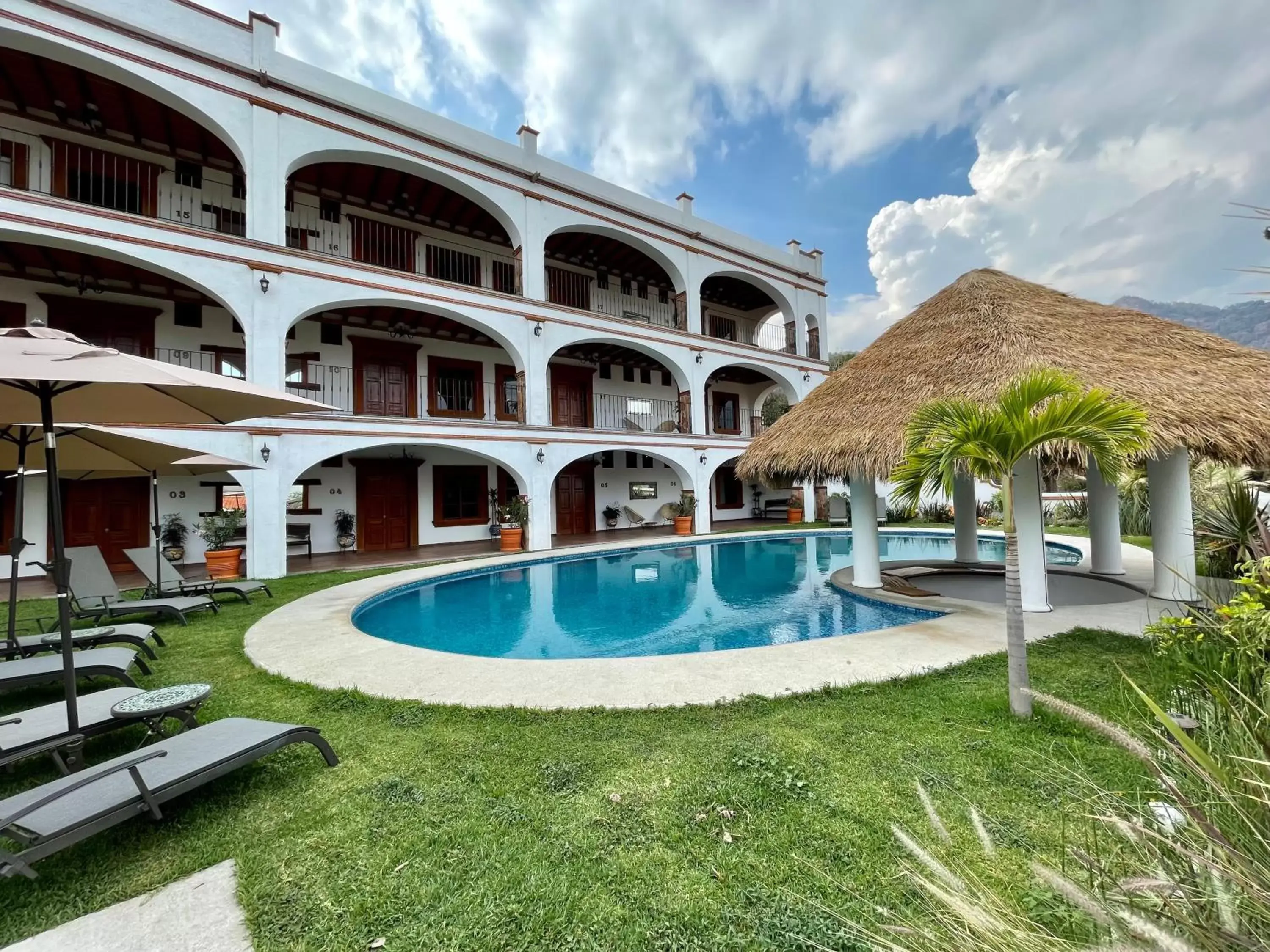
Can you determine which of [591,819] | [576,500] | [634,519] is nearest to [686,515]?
[634,519]

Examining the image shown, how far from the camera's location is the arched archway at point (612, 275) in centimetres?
1798

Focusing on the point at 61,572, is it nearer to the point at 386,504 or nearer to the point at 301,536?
the point at 301,536

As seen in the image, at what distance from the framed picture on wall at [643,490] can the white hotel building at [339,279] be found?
0.36 metres

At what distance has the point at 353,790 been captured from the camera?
3.02 metres

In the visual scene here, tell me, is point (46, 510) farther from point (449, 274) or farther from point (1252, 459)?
point (1252, 459)

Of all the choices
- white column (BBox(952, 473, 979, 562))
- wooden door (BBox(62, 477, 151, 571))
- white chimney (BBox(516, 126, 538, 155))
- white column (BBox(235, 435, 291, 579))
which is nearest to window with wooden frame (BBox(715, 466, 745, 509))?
white column (BBox(952, 473, 979, 562))

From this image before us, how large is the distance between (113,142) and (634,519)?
17.6 meters

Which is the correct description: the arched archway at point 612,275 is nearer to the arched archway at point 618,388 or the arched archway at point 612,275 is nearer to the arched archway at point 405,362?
the arched archway at point 618,388

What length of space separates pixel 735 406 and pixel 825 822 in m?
23.5

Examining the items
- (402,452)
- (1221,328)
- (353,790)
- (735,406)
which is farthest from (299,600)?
(735,406)

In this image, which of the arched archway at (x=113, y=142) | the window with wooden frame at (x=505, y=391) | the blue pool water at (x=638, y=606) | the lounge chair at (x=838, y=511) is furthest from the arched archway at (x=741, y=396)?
the arched archway at (x=113, y=142)

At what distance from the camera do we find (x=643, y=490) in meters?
22.0

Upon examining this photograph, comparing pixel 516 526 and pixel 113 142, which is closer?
pixel 113 142

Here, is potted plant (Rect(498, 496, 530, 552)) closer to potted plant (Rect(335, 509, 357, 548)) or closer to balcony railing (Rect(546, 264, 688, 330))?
potted plant (Rect(335, 509, 357, 548))
